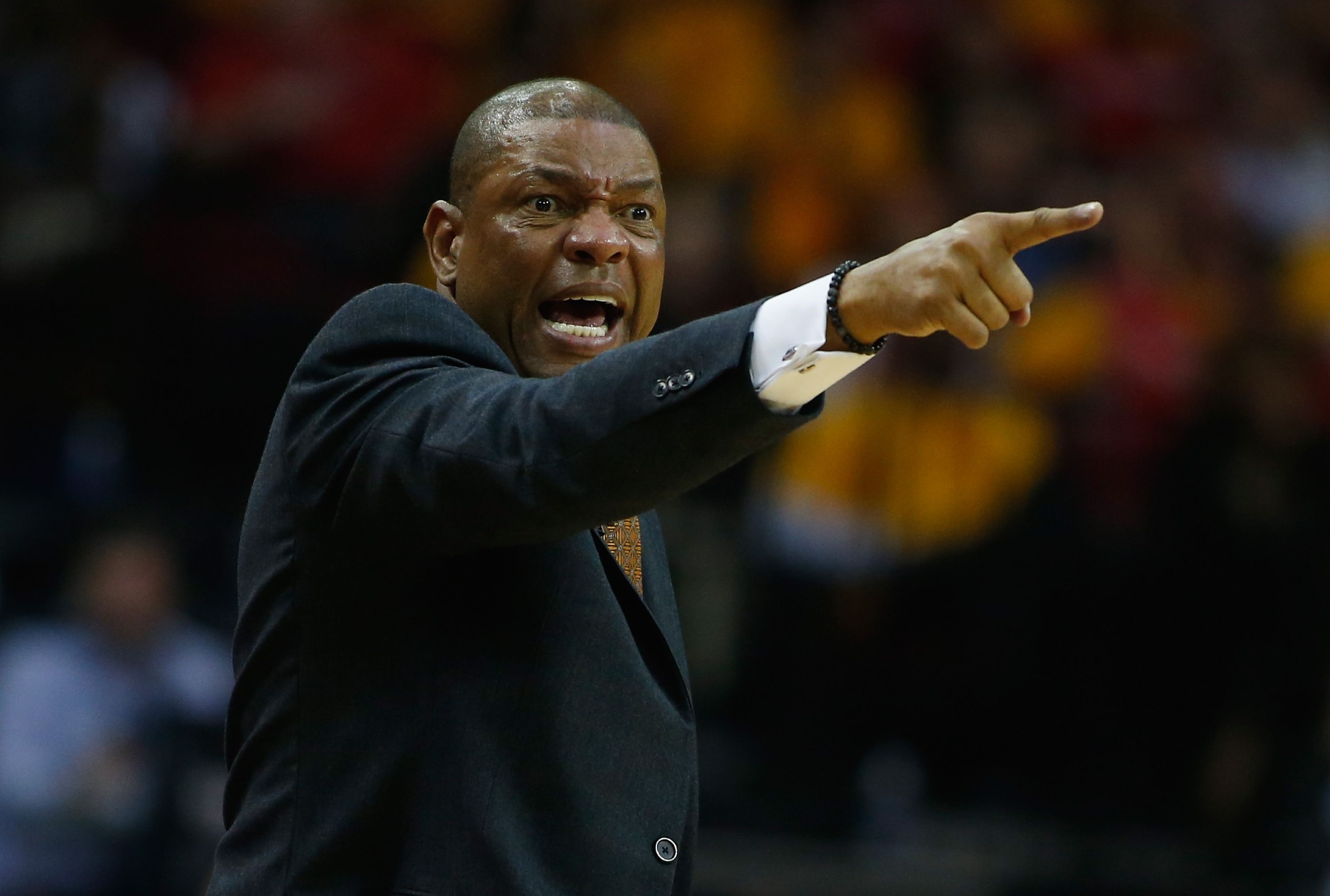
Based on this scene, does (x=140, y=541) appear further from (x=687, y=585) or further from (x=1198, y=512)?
(x=1198, y=512)

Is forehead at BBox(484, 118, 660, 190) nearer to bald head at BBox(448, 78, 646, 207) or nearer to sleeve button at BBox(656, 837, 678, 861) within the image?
bald head at BBox(448, 78, 646, 207)

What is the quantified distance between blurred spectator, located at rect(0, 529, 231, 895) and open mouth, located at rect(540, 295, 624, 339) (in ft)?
11.1

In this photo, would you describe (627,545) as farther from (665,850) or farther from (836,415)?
(836,415)

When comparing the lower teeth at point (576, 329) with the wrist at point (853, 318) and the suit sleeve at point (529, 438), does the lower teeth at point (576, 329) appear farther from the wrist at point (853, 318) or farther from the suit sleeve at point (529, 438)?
the wrist at point (853, 318)

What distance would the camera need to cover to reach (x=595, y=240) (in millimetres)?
2730

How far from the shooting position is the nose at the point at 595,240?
273 cm

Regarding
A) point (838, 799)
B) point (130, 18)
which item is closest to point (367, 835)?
point (838, 799)

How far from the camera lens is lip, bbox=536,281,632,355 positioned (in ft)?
9.05

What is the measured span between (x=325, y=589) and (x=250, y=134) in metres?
5.29

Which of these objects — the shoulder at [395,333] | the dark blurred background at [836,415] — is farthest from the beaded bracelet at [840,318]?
the dark blurred background at [836,415]

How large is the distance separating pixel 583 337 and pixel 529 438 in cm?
67

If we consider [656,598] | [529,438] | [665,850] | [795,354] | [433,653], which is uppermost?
[795,354]

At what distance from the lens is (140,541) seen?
6.00m

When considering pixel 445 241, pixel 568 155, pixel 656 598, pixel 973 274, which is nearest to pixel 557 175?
pixel 568 155
